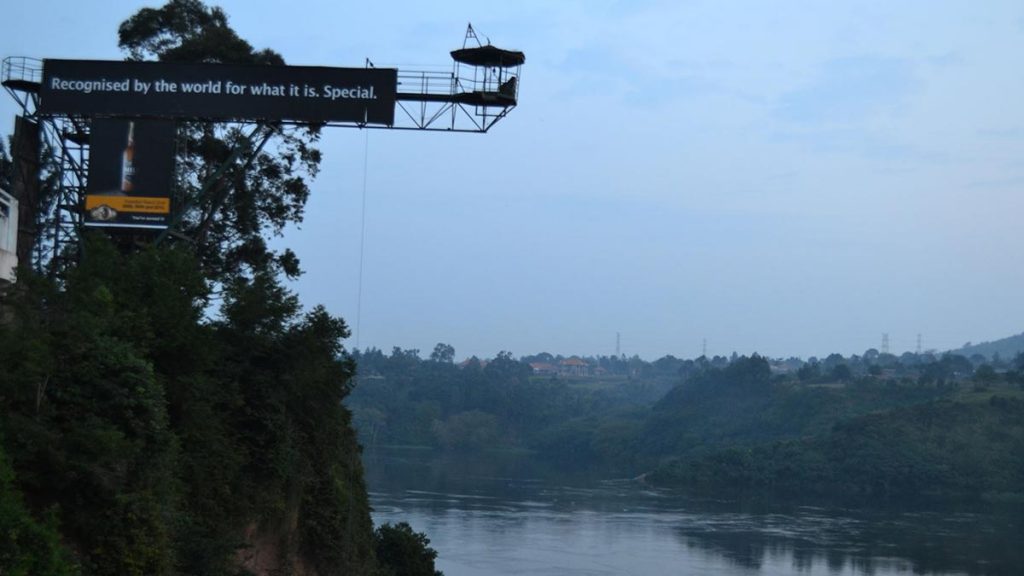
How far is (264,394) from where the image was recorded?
719 inches

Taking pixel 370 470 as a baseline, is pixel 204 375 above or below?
above

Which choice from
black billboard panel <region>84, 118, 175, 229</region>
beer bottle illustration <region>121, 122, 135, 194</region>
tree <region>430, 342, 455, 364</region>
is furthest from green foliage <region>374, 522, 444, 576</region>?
tree <region>430, 342, 455, 364</region>

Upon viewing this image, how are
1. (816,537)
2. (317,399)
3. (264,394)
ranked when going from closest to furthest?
1. (264,394)
2. (317,399)
3. (816,537)

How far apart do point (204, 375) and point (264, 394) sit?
221cm

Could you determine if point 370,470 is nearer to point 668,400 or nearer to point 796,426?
point 796,426

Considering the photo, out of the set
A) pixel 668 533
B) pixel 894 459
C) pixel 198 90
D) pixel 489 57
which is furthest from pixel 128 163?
pixel 894 459

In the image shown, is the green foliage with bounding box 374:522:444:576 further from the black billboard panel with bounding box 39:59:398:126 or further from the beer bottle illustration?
the black billboard panel with bounding box 39:59:398:126

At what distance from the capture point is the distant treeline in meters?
84.0

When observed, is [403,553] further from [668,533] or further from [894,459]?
[894,459]

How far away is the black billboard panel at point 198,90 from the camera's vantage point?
68.9ft

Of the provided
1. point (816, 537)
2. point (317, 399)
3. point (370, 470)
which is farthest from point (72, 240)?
point (370, 470)

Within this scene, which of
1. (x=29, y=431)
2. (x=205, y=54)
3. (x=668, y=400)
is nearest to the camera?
(x=29, y=431)

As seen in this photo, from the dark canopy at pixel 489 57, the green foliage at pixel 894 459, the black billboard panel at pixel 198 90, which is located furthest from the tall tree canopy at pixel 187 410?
the green foliage at pixel 894 459

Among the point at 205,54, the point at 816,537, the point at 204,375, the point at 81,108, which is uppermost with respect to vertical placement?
the point at 205,54
